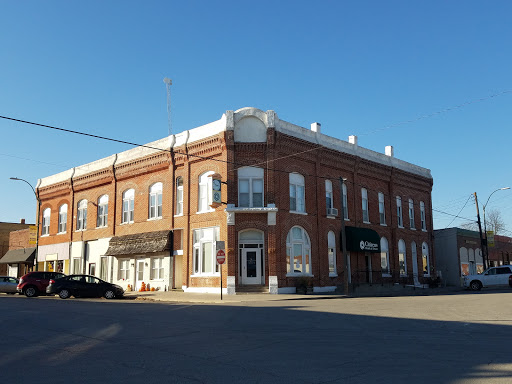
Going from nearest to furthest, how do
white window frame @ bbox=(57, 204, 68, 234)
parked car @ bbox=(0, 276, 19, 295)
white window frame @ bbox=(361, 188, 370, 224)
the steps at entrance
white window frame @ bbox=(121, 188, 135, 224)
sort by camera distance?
the steps at entrance → parked car @ bbox=(0, 276, 19, 295) → white window frame @ bbox=(121, 188, 135, 224) → white window frame @ bbox=(361, 188, 370, 224) → white window frame @ bbox=(57, 204, 68, 234)

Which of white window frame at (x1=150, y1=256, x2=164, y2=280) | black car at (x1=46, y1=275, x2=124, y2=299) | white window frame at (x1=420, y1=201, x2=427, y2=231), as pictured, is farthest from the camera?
white window frame at (x1=420, y1=201, x2=427, y2=231)

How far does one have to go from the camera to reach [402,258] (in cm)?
3912

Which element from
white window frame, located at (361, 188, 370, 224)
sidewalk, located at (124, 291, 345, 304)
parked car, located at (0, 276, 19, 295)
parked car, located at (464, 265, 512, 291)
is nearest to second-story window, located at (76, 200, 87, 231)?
parked car, located at (0, 276, 19, 295)

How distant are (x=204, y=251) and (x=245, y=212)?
3978mm

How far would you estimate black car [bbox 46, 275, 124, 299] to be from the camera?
2766cm

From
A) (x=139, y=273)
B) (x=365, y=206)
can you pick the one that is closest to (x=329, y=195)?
(x=365, y=206)

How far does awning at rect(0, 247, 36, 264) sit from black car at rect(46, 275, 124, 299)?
19.9m

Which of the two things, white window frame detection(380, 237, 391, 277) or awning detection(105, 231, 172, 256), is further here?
white window frame detection(380, 237, 391, 277)

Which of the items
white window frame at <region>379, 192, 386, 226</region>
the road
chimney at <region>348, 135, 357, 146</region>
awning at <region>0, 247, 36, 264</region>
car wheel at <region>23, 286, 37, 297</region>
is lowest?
the road

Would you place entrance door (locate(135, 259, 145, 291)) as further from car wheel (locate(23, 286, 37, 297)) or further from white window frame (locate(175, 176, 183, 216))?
car wheel (locate(23, 286, 37, 297))

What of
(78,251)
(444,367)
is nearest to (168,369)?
(444,367)

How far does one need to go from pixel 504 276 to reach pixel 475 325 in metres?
24.0

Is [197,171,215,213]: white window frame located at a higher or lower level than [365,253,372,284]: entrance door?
higher

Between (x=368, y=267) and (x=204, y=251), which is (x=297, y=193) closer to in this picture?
(x=204, y=251)
